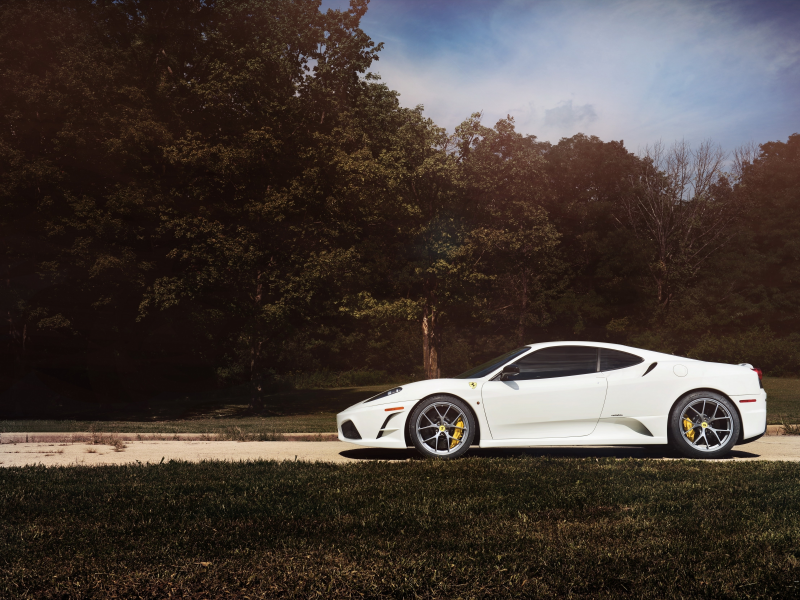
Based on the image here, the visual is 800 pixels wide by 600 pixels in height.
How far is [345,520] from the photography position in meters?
4.41

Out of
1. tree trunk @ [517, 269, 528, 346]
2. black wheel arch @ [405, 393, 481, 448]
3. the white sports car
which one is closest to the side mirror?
the white sports car

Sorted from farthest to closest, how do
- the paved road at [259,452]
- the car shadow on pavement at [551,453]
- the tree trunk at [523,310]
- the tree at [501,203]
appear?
the tree trunk at [523,310]
the tree at [501,203]
the paved road at [259,452]
the car shadow on pavement at [551,453]

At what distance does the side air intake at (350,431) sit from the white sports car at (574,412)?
61 mm

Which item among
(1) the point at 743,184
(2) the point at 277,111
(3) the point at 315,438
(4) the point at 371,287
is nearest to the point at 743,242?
(1) the point at 743,184

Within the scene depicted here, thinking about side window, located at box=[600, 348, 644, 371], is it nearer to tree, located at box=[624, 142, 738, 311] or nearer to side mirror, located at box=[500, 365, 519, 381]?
side mirror, located at box=[500, 365, 519, 381]

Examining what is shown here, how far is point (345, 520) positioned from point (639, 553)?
1.86 metres

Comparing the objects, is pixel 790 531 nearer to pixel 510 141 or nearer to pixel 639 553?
pixel 639 553

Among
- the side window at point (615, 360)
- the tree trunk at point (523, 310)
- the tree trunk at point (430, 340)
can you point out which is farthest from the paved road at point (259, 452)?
the tree trunk at point (523, 310)

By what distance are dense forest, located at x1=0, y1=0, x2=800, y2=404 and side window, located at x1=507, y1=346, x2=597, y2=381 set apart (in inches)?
526

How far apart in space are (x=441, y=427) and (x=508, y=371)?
104 centimetres

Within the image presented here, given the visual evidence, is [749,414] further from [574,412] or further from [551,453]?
[551,453]

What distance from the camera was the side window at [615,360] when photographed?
26.1 feet

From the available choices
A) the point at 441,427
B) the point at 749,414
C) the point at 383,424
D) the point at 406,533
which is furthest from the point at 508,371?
the point at 406,533

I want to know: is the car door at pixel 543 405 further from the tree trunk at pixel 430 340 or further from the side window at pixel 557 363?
the tree trunk at pixel 430 340
